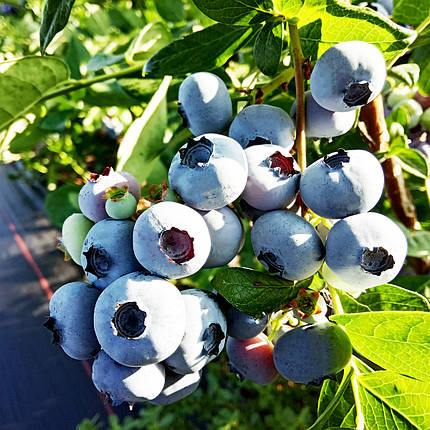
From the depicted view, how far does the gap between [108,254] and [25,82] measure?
0.40m

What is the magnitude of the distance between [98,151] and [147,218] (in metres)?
1.77

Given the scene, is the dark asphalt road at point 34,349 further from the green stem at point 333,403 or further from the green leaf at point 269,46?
the green leaf at point 269,46

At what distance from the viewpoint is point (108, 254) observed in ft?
1.27

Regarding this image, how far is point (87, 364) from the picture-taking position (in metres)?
2.05

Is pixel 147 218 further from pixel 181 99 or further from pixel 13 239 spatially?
pixel 13 239

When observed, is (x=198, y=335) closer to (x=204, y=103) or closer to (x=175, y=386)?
(x=175, y=386)

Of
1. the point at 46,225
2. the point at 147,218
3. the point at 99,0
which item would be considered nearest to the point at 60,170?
the point at 46,225

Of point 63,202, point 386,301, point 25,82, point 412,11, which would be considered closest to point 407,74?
point 412,11

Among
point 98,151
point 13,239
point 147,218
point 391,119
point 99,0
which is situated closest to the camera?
point 147,218

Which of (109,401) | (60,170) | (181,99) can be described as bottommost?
(60,170)

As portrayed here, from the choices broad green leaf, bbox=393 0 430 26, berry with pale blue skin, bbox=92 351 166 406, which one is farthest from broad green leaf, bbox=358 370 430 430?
broad green leaf, bbox=393 0 430 26

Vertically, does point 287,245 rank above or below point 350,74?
below

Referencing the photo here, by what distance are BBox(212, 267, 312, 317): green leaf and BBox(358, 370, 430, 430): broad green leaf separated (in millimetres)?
139

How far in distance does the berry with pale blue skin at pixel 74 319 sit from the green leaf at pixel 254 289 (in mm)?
121
